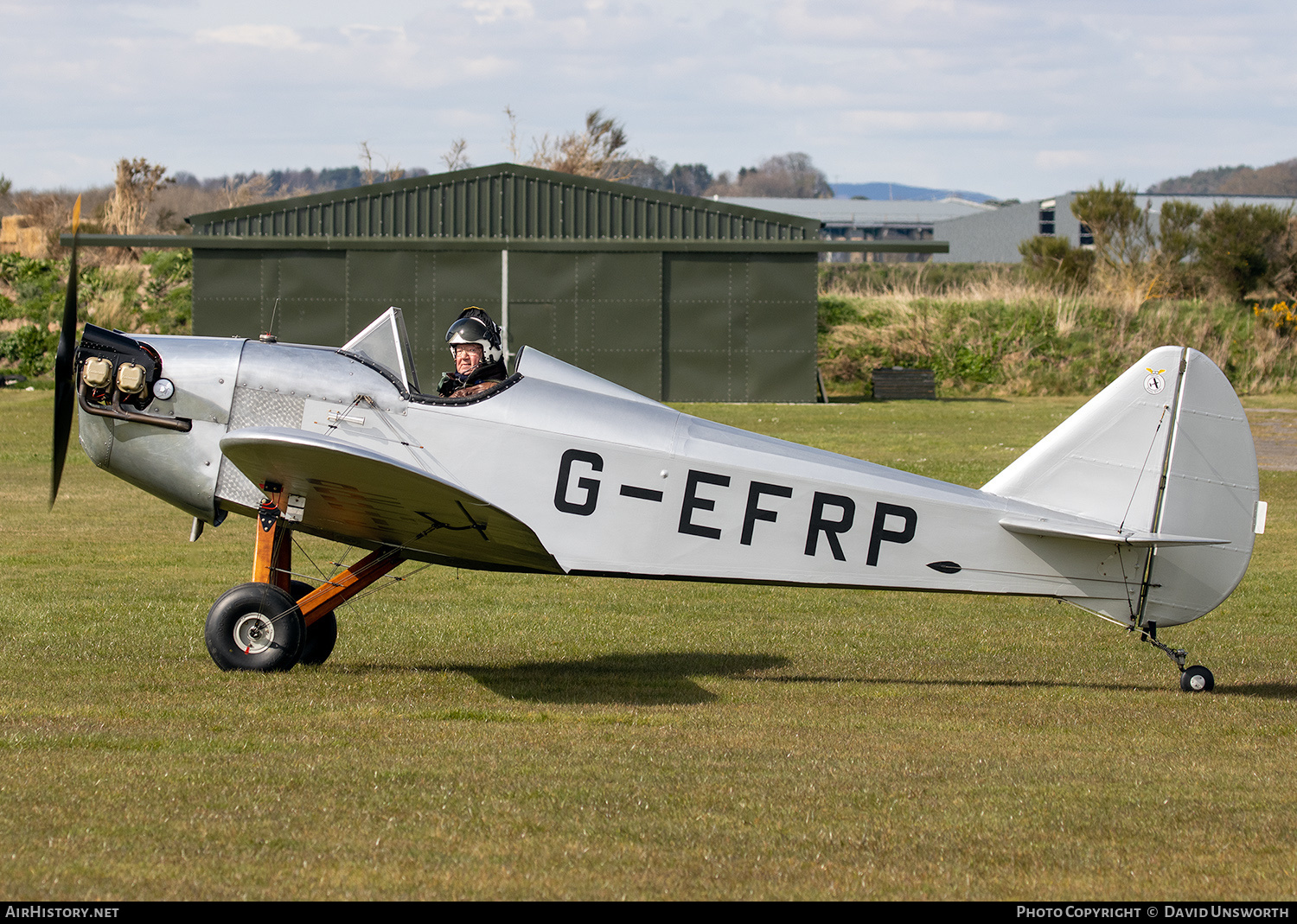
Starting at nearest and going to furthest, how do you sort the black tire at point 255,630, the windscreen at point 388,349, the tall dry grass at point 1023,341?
the black tire at point 255,630
the windscreen at point 388,349
the tall dry grass at point 1023,341

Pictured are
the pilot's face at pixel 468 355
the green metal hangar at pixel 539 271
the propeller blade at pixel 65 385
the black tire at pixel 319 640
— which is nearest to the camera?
the propeller blade at pixel 65 385

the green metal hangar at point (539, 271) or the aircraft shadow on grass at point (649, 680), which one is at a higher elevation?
the green metal hangar at point (539, 271)

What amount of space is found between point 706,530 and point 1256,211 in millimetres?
42739

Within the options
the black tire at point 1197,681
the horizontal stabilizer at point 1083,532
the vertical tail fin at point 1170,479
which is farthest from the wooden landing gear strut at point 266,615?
the black tire at point 1197,681

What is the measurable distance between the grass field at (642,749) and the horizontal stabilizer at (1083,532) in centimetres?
96

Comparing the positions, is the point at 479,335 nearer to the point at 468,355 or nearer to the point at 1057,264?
the point at 468,355

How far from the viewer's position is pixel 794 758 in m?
5.96

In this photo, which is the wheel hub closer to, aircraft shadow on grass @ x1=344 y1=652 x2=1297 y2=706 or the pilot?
aircraft shadow on grass @ x1=344 y1=652 x2=1297 y2=706

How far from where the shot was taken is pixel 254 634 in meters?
→ 7.33

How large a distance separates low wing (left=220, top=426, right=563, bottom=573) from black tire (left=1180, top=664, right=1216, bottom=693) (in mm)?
3847

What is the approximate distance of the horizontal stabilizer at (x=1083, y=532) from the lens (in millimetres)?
7125

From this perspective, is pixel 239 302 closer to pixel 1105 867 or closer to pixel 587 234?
pixel 587 234

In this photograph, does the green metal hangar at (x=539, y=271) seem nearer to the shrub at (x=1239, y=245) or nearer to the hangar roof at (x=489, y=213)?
the hangar roof at (x=489, y=213)

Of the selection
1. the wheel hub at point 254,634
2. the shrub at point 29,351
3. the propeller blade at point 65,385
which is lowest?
the wheel hub at point 254,634
